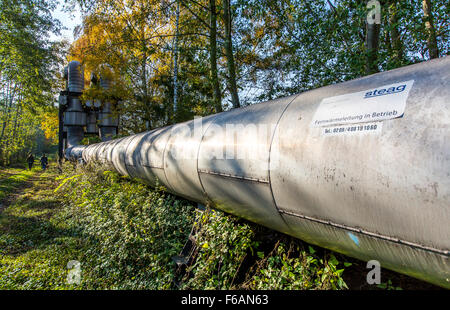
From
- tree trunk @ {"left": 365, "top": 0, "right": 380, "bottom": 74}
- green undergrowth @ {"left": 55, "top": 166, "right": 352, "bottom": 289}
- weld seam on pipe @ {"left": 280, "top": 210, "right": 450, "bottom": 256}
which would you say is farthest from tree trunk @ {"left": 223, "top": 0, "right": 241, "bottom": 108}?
weld seam on pipe @ {"left": 280, "top": 210, "right": 450, "bottom": 256}

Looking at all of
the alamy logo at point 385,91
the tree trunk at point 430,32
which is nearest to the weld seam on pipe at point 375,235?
the alamy logo at point 385,91

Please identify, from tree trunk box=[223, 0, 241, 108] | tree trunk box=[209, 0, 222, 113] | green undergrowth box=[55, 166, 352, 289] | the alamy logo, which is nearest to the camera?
the alamy logo

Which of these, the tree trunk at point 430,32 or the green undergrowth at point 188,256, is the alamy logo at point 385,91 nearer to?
the green undergrowth at point 188,256

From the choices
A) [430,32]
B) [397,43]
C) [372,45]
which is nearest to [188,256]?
[372,45]

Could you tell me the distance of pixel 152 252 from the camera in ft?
12.3

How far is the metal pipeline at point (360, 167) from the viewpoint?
129cm

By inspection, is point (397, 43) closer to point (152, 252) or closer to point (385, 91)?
point (385, 91)

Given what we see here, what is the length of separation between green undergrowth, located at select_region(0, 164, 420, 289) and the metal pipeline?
54 cm

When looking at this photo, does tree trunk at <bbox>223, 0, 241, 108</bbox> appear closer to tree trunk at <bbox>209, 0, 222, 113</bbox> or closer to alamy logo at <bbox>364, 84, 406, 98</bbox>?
tree trunk at <bbox>209, 0, 222, 113</bbox>

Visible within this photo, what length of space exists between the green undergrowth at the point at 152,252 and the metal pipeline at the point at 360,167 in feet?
1.78

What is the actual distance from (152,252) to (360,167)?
324 cm

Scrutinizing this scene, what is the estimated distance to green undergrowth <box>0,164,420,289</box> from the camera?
2625 mm

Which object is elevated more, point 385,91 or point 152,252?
point 385,91
